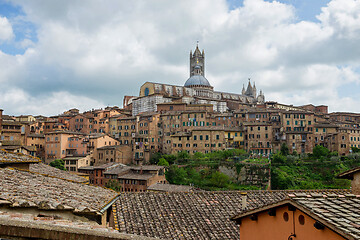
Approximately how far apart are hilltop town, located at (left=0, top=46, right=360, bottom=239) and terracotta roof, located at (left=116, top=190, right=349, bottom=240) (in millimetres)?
45

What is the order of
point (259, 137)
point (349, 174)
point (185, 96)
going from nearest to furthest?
1. point (349, 174)
2. point (259, 137)
3. point (185, 96)

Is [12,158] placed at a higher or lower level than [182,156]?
higher

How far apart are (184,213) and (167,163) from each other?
44563mm

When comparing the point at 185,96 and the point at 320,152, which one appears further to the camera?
the point at 185,96

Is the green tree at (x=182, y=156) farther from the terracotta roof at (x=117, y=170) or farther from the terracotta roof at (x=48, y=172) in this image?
the terracotta roof at (x=48, y=172)

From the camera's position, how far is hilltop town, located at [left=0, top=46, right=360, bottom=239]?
6.79 metres

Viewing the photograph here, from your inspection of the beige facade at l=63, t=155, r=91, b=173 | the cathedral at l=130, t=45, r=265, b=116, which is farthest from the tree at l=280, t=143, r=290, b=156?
the beige facade at l=63, t=155, r=91, b=173

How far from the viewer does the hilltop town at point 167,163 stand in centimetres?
679

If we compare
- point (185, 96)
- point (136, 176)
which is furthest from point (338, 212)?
point (185, 96)

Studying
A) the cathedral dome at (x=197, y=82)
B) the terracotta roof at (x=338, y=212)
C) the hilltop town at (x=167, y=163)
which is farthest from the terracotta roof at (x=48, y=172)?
the cathedral dome at (x=197, y=82)

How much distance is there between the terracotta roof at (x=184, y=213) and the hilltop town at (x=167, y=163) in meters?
0.05

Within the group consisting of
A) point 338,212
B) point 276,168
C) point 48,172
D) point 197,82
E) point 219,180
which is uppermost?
point 197,82

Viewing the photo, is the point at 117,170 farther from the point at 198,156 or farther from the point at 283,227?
the point at 283,227

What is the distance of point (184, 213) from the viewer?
13.4m
